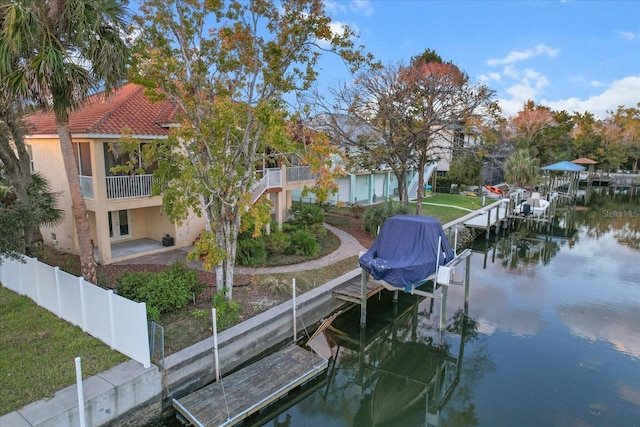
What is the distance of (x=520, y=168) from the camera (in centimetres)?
4366

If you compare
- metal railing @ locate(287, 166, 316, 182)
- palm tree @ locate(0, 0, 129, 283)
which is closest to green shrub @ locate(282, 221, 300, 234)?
metal railing @ locate(287, 166, 316, 182)

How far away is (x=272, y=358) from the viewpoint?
10703mm

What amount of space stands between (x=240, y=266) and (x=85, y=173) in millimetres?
7654

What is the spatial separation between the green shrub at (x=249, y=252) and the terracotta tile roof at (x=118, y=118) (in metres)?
5.42

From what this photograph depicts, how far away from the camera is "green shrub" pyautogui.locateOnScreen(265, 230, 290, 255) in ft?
58.5

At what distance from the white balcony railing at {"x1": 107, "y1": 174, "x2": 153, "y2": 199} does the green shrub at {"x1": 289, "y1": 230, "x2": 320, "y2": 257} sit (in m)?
6.55

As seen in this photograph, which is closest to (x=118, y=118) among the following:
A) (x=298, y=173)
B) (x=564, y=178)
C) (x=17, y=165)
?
(x=17, y=165)

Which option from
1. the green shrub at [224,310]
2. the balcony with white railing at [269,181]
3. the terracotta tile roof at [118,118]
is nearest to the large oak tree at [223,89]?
the green shrub at [224,310]

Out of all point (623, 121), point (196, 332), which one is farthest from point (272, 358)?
point (623, 121)

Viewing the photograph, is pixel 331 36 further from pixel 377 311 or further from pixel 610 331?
pixel 610 331

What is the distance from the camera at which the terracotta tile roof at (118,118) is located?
15.6 meters

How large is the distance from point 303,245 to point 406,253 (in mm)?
6288

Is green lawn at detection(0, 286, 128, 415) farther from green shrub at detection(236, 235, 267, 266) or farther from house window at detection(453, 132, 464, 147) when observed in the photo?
house window at detection(453, 132, 464, 147)

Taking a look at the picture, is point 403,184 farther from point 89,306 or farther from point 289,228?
point 89,306
